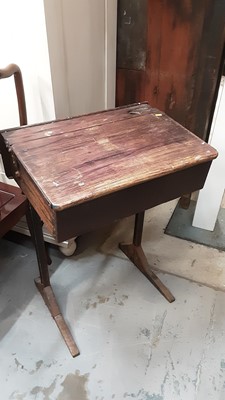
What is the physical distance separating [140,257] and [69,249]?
32 cm

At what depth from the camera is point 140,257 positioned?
1554mm

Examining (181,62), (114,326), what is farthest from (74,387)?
(181,62)

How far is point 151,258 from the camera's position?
1.64 metres

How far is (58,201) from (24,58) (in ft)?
2.07

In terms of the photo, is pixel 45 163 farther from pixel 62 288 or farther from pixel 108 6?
pixel 108 6

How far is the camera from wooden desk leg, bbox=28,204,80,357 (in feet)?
3.90

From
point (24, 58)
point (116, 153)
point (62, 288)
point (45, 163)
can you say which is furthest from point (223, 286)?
point (24, 58)

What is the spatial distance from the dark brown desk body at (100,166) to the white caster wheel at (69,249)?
43 centimetres

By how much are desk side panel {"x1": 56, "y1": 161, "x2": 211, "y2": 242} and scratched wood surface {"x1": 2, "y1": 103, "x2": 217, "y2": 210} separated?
0.04m

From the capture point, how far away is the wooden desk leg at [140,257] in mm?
1461

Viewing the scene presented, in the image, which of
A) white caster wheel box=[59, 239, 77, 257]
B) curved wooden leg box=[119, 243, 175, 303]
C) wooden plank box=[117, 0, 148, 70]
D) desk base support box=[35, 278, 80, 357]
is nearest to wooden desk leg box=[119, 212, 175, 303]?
curved wooden leg box=[119, 243, 175, 303]

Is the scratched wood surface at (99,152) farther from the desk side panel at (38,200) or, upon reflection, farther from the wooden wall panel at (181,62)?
the wooden wall panel at (181,62)

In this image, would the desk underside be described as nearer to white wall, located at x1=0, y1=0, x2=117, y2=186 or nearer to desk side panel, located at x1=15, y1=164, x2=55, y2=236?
desk side panel, located at x1=15, y1=164, x2=55, y2=236

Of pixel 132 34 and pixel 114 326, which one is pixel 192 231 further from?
pixel 132 34
